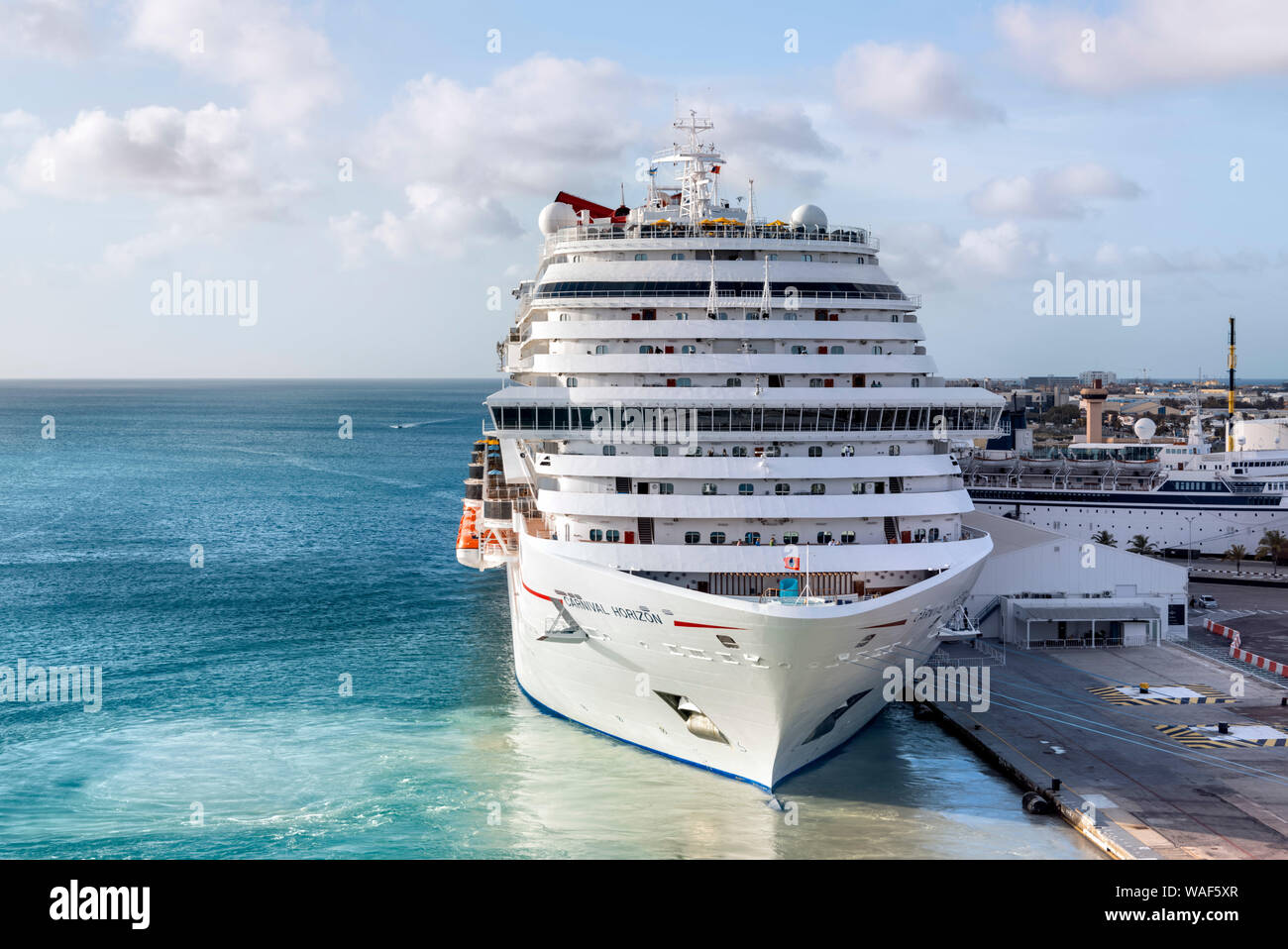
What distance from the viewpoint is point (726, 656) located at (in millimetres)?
24578

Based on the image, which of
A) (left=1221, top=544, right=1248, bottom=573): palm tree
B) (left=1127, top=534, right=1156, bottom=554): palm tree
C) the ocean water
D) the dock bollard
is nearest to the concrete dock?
the dock bollard

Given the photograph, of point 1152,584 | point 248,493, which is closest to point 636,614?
point 1152,584

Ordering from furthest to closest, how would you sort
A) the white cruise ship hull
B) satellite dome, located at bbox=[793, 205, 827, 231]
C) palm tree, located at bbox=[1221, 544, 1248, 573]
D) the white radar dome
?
the white radar dome → palm tree, located at bbox=[1221, 544, 1248, 573] → satellite dome, located at bbox=[793, 205, 827, 231] → the white cruise ship hull

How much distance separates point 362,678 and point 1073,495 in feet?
146

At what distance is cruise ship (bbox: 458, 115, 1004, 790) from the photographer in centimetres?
2520

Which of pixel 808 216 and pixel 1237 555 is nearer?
pixel 808 216

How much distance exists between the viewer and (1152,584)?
43.1m

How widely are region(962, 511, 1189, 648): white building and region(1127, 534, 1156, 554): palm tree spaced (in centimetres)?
2137

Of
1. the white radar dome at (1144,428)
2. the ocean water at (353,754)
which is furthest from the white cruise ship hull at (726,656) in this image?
the white radar dome at (1144,428)

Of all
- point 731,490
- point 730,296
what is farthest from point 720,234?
point 731,490

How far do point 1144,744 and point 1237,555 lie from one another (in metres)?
34.1

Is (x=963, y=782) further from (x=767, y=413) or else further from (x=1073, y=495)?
(x=1073, y=495)

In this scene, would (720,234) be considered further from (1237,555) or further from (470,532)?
(1237,555)

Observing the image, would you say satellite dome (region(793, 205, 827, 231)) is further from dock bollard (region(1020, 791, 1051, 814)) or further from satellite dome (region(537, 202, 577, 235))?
dock bollard (region(1020, 791, 1051, 814))
